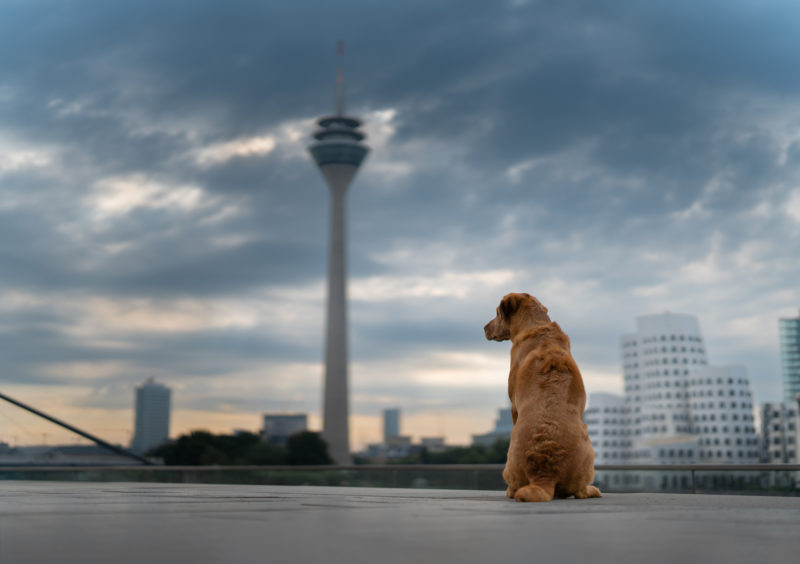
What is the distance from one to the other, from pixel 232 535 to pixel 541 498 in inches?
131

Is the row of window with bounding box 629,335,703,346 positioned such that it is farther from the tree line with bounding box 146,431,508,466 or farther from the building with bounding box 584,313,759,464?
the tree line with bounding box 146,431,508,466

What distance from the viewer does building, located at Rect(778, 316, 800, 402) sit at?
18330 centimetres

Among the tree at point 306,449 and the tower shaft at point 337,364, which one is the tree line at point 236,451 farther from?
the tower shaft at point 337,364

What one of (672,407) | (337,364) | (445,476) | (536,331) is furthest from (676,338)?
(536,331)

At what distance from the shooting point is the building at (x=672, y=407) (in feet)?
426

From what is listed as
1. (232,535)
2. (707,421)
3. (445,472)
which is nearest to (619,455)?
(707,421)

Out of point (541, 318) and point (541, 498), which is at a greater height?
point (541, 318)

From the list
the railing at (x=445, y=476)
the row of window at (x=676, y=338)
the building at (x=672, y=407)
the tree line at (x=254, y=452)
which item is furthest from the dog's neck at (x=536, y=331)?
the row of window at (x=676, y=338)

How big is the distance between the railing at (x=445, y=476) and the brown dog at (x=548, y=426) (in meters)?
3.44

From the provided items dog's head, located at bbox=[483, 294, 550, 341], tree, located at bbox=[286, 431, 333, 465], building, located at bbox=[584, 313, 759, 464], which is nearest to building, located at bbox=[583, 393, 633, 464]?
building, located at bbox=[584, 313, 759, 464]

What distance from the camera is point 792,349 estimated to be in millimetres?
191875

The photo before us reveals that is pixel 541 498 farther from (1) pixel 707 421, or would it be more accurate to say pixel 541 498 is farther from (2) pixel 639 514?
(1) pixel 707 421

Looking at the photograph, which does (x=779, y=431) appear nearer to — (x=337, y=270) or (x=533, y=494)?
(x=337, y=270)

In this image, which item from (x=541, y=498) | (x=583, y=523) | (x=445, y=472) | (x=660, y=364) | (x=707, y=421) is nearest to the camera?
(x=583, y=523)
